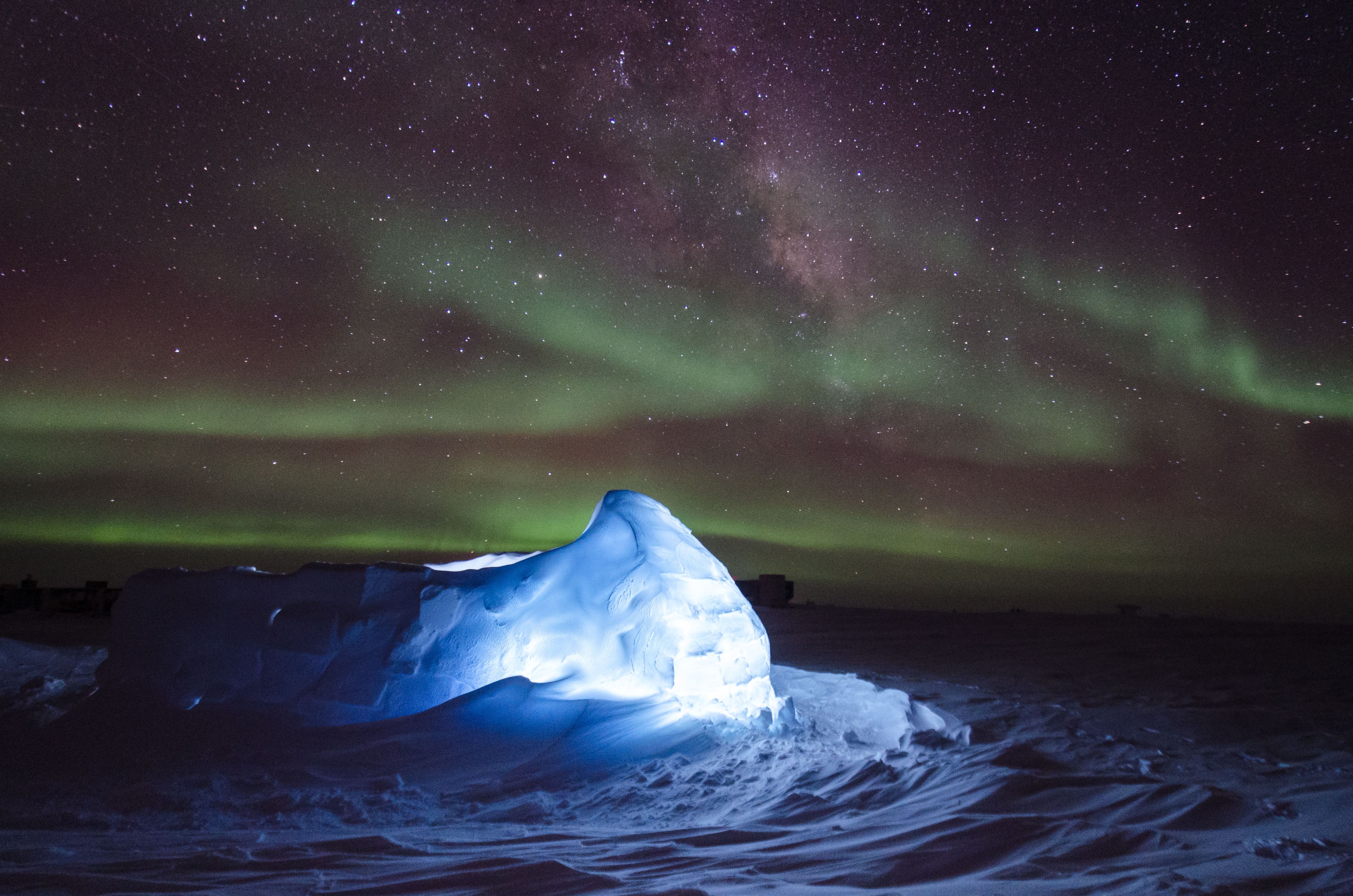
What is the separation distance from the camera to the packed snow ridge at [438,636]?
531 cm

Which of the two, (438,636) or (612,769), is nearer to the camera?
(612,769)

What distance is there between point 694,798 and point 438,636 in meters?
2.43

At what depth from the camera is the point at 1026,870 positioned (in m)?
2.63

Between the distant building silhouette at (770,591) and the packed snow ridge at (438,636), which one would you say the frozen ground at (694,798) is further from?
the distant building silhouette at (770,591)

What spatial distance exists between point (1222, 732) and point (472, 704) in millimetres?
5201

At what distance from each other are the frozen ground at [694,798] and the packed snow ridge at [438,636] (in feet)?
0.96

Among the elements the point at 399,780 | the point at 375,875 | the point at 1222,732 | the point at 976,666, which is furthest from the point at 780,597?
the point at 375,875

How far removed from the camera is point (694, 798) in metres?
3.95

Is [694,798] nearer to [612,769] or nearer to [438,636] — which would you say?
[612,769]

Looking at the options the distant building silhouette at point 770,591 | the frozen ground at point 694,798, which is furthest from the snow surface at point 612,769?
the distant building silhouette at point 770,591

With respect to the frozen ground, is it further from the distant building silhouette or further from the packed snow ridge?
the distant building silhouette

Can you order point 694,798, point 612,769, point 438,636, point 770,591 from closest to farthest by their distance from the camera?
point 694,798 → point 612,769 → point 438,636 → point 770,591

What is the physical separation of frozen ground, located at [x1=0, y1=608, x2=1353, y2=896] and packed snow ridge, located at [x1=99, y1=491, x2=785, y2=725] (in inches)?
11.5

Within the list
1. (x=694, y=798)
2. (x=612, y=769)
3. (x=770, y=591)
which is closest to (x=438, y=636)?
(x=612, y=769)
